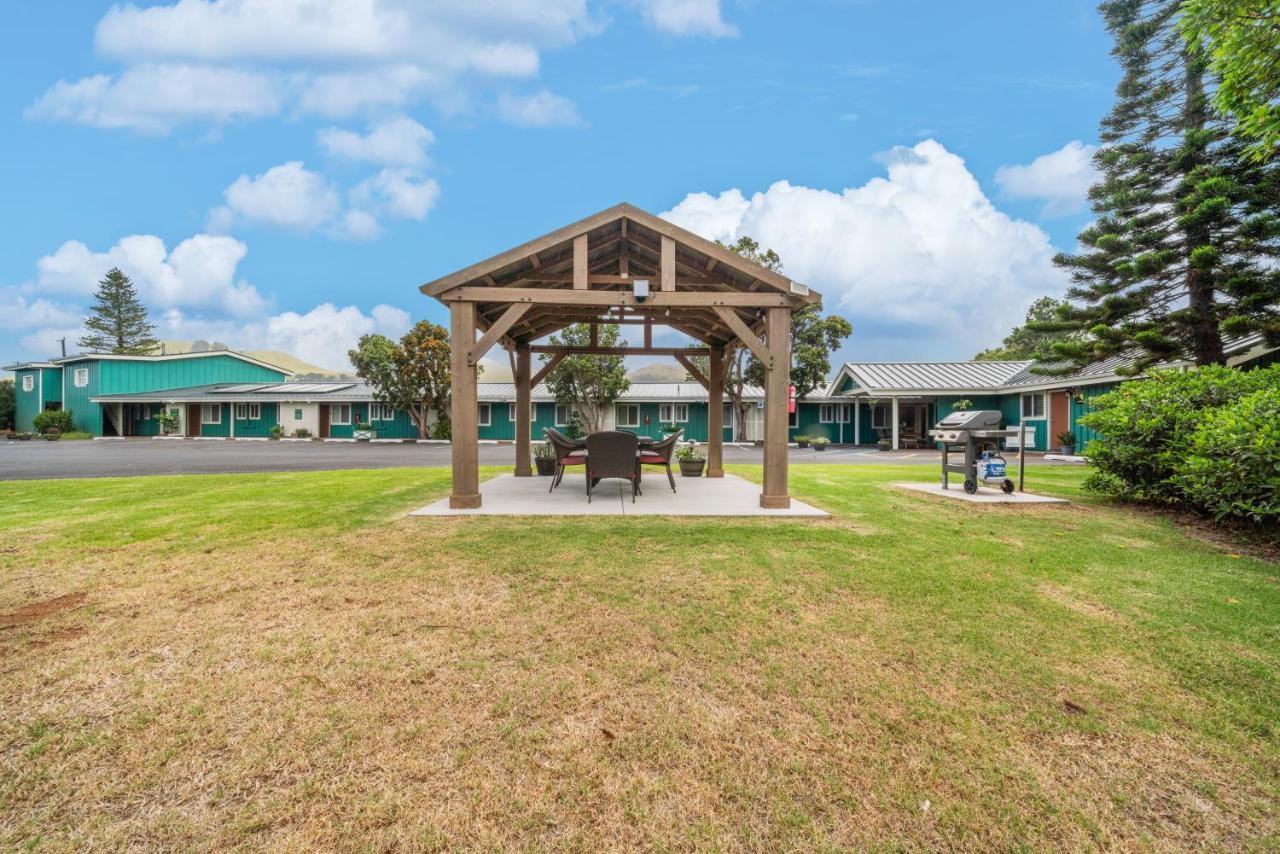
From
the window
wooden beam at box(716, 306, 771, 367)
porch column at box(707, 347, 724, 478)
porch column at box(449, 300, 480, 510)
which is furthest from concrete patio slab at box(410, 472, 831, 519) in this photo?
the window

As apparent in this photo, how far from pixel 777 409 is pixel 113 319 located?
6643 cm

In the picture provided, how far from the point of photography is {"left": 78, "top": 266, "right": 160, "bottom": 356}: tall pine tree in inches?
1964

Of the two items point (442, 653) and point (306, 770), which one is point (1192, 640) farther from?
point (306, 770)

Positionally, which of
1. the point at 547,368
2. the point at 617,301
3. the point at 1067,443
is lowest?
the point at 1067,443

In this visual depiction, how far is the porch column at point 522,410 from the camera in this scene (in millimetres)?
10562

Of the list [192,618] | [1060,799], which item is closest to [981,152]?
[1060,799]

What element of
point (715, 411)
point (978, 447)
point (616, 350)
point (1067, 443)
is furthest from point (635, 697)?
point (1067, 443)

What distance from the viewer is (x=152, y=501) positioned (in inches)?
295

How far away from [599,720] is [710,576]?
203 centimetres

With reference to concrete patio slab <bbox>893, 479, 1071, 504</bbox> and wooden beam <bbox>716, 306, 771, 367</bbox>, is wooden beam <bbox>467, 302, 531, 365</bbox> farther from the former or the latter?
concrete patio slab <bbox>893, 479, 1071, 504</bbox>

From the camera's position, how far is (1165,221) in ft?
45.3

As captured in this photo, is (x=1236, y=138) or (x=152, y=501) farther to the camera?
(x=1236, y=138)

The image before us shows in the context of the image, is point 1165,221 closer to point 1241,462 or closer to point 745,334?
point 1241,462

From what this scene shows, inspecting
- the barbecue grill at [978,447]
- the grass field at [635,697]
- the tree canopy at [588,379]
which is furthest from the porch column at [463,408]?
the tree canopy at [588,379]
